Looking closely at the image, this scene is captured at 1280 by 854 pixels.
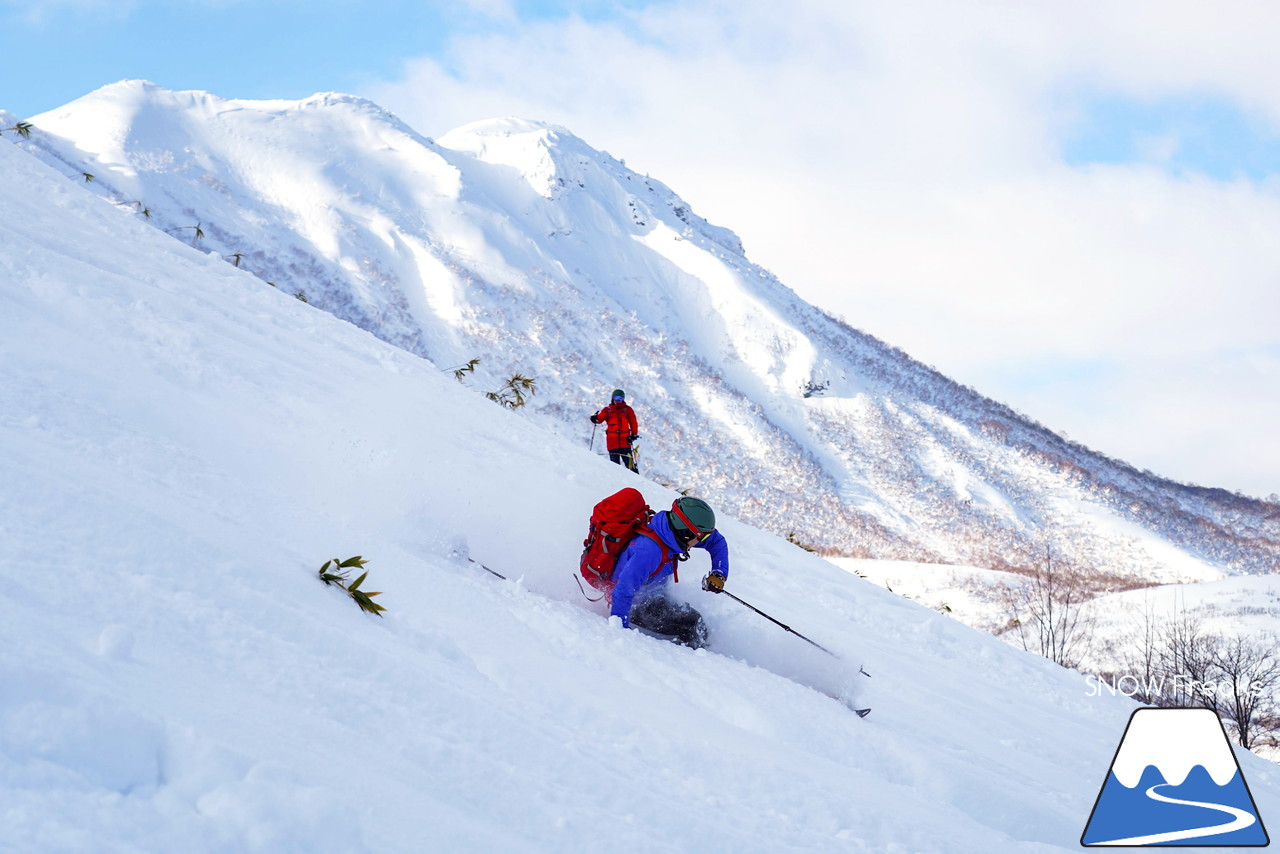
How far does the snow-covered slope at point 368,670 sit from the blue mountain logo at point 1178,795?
25 centimetres

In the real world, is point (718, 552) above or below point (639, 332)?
below

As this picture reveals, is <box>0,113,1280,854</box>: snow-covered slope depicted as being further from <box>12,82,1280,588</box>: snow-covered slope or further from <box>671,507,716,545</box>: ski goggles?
<box>12,82,1280,588</box>: snow-covered slope

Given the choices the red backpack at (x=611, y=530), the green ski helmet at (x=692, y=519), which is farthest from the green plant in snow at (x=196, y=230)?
the green ski helmet at (x=692, y=519)

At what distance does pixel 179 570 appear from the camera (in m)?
2.65

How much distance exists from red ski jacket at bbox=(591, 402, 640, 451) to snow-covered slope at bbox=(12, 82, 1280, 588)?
33.4 meters

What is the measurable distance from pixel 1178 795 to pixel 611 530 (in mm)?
3515

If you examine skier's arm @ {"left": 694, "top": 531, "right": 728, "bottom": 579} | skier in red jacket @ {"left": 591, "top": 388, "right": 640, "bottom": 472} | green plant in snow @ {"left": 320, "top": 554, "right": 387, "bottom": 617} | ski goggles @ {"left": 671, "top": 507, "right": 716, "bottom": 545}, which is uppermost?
skier in red jacket @ {"left": 591, "top": 388, "right": 640, "bottom": 472}

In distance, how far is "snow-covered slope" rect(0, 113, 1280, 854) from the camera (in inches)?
67.2

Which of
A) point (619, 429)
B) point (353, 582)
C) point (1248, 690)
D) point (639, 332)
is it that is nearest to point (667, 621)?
point (353, 582)

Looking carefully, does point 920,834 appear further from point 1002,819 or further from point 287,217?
point 287,217

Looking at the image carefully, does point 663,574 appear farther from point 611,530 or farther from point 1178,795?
point 1178,795

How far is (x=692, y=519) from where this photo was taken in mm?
A: 4746

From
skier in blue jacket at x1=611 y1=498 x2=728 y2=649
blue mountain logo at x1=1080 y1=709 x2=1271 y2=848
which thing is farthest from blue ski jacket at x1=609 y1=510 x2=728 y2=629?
blue mountain logo at x1=1080 y1=709 x2=1271 y2=848

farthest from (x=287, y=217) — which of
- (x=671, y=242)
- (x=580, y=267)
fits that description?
(x=671, y=242)
